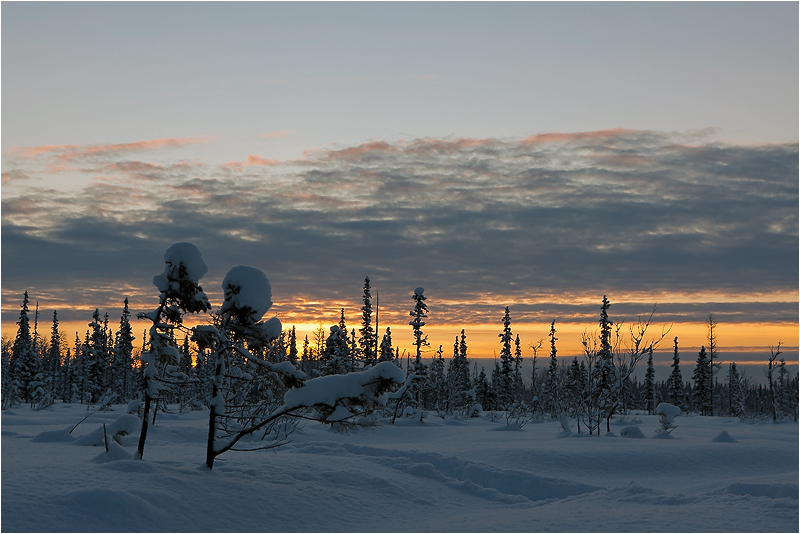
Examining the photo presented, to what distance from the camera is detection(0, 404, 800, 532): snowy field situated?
953cm

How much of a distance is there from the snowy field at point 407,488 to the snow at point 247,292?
139 inches

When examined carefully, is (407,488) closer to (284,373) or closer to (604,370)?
(284,373)

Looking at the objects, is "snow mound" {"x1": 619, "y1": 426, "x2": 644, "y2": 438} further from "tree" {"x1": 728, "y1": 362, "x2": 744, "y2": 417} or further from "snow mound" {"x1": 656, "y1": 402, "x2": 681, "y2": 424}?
"tree" {"x1": 728, "y1": 362, "x2": 744, "y2": 417}

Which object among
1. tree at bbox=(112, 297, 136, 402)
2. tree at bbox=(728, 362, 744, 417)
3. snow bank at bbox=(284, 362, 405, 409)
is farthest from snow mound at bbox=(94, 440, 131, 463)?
tree at bbox=(112, 297, 136, 402)

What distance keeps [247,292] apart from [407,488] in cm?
613

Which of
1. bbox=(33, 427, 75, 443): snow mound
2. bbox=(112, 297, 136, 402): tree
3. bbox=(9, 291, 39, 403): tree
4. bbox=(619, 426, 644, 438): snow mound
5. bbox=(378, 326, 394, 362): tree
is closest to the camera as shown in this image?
bbox=(33, 427, 75, 443): snow mound

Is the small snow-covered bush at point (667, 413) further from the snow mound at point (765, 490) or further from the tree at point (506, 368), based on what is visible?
the tree at point (506, 368)

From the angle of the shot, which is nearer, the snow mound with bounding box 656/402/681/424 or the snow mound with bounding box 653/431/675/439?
the snow mound with bounding box 653/431/675/439

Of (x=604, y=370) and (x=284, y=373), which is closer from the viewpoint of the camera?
(x=284, y=373)

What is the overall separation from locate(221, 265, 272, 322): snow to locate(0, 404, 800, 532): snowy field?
352 cm

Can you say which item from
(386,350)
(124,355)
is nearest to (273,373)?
(386,350)

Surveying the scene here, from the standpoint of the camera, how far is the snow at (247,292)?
42.4 ft

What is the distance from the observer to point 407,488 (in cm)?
1447

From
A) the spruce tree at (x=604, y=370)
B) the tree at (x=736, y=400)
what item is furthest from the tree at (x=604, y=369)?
the tree at (x=736, y=400)
